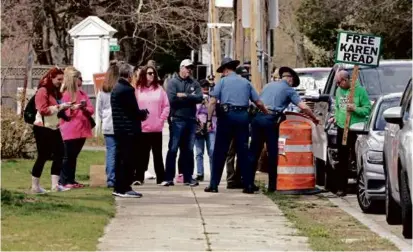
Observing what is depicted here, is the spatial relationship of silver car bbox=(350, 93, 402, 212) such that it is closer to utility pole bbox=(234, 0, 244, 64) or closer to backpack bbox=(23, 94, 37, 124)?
backpack bbox=(23, 94, 37, 124)

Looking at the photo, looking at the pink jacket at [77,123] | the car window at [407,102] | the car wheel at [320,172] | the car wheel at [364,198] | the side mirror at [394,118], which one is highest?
the car window at [407,102]

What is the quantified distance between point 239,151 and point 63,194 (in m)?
2.50

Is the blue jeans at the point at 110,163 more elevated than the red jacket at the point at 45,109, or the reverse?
the red jacket at the point at 45,109

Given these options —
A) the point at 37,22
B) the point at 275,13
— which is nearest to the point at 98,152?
the point at 275,13

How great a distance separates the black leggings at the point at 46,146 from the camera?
53.8ft

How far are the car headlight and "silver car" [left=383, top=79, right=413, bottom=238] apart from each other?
1188mm

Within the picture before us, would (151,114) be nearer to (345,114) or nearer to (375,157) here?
(345,114)

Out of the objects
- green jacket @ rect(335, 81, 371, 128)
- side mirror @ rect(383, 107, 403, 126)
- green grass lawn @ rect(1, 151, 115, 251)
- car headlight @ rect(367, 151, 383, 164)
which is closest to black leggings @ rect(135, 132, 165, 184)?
green grass lawn @ rect(1, 151, 115, 251)

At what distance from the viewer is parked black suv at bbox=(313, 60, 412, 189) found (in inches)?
728

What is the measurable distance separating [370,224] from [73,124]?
528cm

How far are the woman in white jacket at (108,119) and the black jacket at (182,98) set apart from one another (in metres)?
1.01

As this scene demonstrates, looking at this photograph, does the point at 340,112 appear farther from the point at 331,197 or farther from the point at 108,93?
the point at 108,93

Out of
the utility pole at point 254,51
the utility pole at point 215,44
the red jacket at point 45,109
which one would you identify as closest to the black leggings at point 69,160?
the red jacket at point 45,109

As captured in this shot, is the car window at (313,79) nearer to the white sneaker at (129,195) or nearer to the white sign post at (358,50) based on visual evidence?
the white sign post at (358,50)
